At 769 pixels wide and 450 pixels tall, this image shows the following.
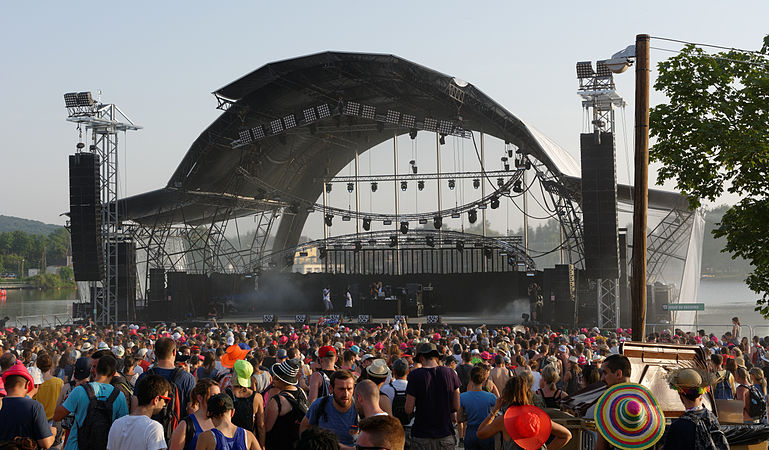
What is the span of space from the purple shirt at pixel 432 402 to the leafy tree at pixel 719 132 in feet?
25.8

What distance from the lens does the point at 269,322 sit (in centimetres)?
3162

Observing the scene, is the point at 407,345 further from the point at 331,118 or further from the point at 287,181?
the point at 287,181

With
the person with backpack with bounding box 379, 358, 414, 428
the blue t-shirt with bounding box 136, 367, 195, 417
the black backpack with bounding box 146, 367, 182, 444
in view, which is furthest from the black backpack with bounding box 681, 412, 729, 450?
the blue t-shirt with bounding box 136, 367, 195, 417

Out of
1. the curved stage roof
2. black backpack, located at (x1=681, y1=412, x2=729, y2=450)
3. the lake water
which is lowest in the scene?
the lake water

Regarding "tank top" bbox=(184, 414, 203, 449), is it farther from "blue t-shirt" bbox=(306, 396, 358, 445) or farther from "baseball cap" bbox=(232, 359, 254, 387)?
"baseball cap" bbox=(232, 359, 254, 387)

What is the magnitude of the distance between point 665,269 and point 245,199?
18.1 meters

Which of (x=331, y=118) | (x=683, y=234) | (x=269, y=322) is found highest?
(x=331, y=118)

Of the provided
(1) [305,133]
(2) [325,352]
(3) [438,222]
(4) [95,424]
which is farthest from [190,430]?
(1) [305,133]

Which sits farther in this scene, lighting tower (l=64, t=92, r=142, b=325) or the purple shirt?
lighting tower (l=64, t=92, r=142, b=325)

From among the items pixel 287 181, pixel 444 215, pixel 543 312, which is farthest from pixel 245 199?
pixel 543 312

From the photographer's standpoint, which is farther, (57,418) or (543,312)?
(543,312)

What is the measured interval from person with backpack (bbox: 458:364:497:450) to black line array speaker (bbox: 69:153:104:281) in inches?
1052

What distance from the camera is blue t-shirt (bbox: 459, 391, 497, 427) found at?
23.5 ft

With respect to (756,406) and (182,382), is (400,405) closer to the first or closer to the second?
(182,382)
